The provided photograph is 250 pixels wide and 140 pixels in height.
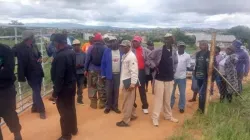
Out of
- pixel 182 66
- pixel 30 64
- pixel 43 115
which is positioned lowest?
pixel 43 115

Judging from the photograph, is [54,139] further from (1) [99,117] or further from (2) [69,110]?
(1) [99,117]

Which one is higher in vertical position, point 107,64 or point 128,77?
point 107,64

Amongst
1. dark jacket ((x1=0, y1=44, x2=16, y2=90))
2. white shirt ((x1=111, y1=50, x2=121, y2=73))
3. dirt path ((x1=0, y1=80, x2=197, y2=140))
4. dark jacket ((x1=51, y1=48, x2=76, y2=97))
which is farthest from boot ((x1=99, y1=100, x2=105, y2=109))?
dark jacket ((x1=0, y1=44, x2=16, y2=90))

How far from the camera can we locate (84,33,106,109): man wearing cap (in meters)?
7.03

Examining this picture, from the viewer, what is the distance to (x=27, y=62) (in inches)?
239

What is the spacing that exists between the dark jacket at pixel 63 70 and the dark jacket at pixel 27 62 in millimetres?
1329

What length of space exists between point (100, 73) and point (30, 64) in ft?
5.81

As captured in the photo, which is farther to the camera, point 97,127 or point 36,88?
point 36,88

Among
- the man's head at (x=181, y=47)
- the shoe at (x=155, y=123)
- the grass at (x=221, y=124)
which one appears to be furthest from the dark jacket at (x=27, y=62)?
the man's head at (x=181, y=47)

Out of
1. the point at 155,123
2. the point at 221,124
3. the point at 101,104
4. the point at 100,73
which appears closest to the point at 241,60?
the point at 221,124

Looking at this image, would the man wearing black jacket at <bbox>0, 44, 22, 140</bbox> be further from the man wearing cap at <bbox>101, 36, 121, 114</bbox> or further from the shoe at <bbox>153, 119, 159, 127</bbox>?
the shoe at <bbox>153, 119, 159, 127</bbox>

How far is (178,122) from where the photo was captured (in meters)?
6.53

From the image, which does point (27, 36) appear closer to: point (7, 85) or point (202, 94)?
point (7, 85)

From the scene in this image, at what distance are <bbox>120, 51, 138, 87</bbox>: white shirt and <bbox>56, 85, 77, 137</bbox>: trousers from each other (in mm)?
1215
